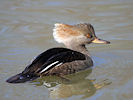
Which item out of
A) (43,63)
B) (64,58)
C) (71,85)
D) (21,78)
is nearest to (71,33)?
(64,58)

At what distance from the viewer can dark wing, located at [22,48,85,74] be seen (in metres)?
6.72

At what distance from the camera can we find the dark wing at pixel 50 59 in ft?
22.0

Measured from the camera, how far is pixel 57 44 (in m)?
9.05

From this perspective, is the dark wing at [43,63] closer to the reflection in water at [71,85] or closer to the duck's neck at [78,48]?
the reflection in water at [71,85]

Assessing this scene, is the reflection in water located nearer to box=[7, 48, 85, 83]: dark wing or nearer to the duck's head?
box=[7, 48, 85, 83]: dark wing

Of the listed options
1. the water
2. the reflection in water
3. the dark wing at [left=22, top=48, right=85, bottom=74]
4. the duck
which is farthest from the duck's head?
the reflection in water

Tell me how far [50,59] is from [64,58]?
383mm

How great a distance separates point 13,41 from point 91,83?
10.2 feet

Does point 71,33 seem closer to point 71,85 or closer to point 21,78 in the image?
point 71,85

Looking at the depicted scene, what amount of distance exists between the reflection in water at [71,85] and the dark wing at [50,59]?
0.79ft

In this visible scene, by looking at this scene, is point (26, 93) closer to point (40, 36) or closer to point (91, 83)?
point (91, 83)

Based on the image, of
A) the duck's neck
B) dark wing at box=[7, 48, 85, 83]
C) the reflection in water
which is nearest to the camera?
the reflection in water

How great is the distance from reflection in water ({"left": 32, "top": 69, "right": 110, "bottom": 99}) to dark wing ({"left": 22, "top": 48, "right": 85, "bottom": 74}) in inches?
9.5

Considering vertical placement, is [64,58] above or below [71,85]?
above
